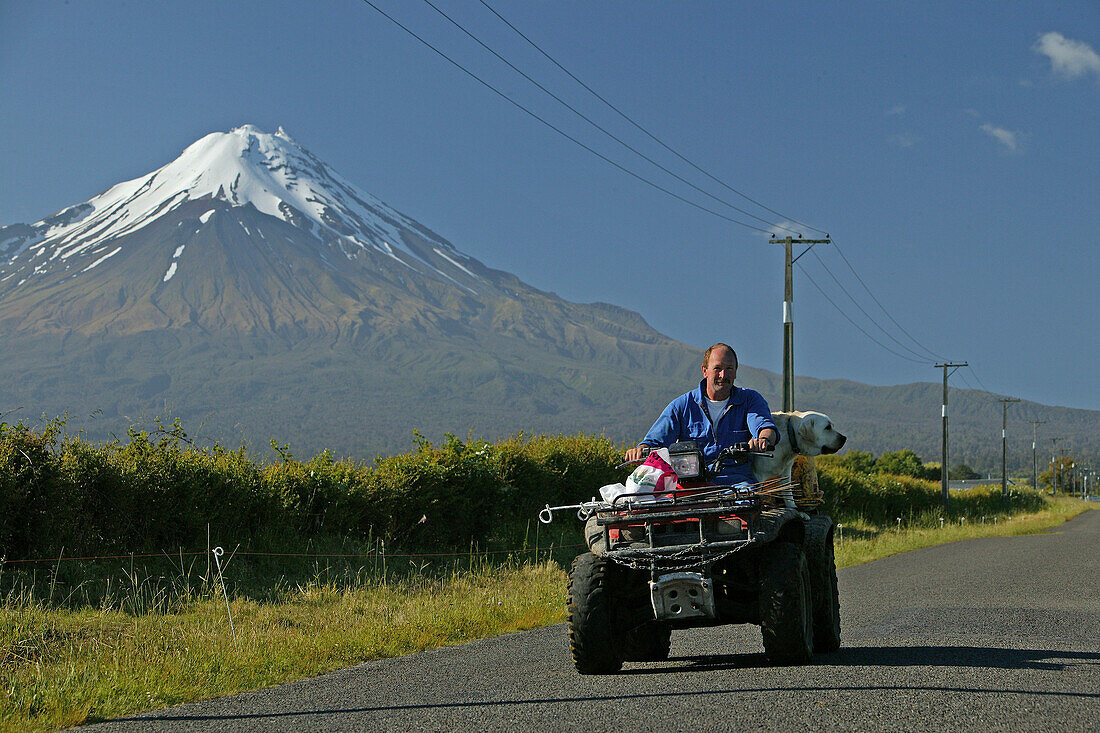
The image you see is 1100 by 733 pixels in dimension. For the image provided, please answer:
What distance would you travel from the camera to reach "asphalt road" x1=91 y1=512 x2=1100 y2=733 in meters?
6.54

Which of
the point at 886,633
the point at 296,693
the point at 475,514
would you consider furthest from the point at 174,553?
the point at 886,633

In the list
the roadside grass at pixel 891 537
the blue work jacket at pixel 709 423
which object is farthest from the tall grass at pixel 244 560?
the blue work jacket at pixel 709 423

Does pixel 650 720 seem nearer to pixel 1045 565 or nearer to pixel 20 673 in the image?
pixel 20 673

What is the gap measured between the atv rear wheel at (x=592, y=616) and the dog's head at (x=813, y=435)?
2588mm

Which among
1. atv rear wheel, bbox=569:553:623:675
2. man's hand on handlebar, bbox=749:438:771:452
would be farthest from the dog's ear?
atv rear wheel, bbox=569:553:623:675

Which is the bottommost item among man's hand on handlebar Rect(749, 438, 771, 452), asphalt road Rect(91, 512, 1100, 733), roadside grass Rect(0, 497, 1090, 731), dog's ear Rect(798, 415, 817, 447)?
roadside grass Rect(0, 497, 1090, 731)

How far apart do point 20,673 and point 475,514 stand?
13795 mm

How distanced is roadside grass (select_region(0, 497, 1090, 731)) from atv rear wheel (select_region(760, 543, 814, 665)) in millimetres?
3700

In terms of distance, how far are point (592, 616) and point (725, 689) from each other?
122 centimetres

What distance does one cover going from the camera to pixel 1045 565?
19.9m

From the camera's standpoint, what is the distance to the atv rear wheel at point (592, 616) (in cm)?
830

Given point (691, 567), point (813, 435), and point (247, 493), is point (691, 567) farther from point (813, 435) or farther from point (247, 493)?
point (247, 493)

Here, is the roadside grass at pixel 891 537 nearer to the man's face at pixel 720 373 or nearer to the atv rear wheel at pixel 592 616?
the man's face at pixel 720 373

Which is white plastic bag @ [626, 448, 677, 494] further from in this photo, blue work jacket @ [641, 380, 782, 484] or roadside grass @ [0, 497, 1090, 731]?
roadside grass @ [0, 497, 1090, 731]
